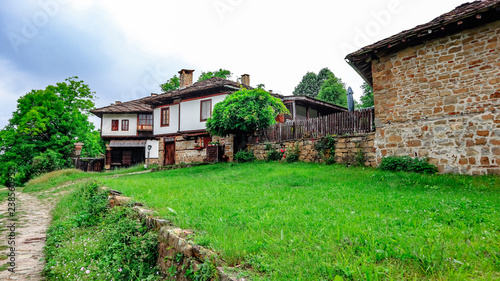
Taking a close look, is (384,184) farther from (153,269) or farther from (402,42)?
(153,269)

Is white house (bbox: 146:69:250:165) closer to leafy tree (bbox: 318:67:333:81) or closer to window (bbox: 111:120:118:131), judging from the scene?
window (bbox: 111:120:118:131)

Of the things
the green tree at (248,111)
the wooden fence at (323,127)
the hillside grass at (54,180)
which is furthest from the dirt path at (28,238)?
the wooden fence at (323,127)

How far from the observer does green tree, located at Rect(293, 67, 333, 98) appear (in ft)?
119

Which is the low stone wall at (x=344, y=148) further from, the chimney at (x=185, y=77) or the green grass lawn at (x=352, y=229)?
the chimney at (x=185, y=77)

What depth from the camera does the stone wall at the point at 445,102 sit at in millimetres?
6723

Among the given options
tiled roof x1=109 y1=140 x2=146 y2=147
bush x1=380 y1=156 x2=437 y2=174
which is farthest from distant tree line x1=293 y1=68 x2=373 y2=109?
bush x1=380 y1=156 x2=437 y2=174

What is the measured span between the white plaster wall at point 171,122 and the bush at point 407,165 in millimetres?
14355

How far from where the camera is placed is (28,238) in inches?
228

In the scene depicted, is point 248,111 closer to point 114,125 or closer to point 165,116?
point 165,116

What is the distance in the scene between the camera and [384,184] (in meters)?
6.42

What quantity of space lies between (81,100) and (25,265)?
23.7 m

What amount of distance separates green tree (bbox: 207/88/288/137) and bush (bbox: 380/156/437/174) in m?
6.19

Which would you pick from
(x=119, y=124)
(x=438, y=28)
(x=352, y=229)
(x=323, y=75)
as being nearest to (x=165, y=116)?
(x=119, y=124)

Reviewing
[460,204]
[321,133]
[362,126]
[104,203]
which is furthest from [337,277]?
[321,133]
